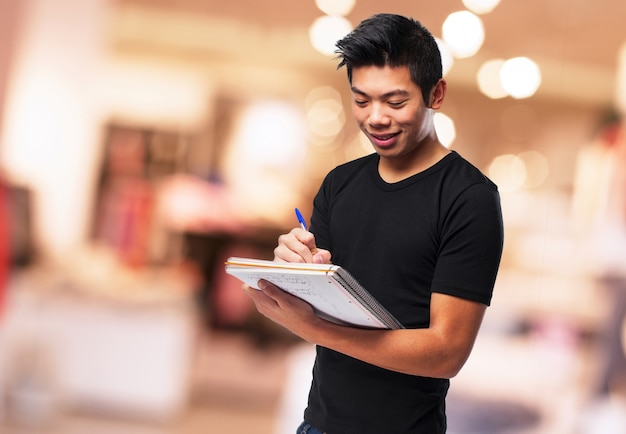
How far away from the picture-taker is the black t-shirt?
1.01 meters

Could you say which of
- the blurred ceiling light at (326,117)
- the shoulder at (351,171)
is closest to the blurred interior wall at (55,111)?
the blurred ceiling light at (326,117)

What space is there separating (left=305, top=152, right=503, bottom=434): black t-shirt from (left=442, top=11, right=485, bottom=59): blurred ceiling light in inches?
20.0

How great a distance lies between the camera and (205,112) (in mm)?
6824

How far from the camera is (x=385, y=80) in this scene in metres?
1.02

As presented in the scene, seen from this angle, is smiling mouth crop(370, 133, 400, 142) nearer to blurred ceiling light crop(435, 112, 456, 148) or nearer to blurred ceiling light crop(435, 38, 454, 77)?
blurred ceiling light crop(435, 38, 454, 77)

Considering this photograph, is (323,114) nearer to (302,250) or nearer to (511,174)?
(511,174)

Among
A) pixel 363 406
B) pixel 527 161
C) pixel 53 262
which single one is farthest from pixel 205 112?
pixel 363 406

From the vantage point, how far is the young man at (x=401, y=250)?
3.30 ft

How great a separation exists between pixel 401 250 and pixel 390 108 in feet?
0.52

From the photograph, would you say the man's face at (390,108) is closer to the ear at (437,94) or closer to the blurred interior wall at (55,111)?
the ear at (437,94)

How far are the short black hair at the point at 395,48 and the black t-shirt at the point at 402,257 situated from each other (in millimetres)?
105

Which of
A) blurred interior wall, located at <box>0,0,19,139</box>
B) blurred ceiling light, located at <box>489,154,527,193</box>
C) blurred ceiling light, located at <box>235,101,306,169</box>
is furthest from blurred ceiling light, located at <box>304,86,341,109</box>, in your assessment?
blurred interior wall, located at <box>0,0,19,139</box>

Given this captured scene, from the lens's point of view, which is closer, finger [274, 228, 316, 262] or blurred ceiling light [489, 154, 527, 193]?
finger [274, 228, 316, 262]

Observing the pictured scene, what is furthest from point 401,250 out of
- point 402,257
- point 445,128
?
point 445,128
